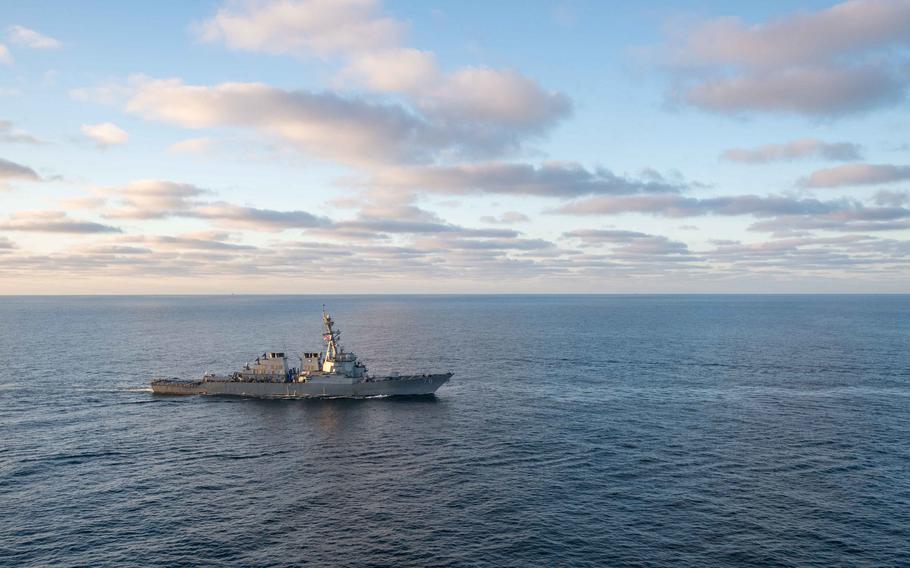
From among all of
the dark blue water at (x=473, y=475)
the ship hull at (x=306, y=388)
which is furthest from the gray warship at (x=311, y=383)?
the dark blue water at (x=473, y=475)

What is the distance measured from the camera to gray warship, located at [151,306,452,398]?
121375 millimetres

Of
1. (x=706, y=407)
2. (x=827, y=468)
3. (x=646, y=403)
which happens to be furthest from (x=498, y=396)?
(x=827, y=468)

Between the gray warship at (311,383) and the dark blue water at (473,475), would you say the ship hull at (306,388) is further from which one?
the dark blue water at (473,475)

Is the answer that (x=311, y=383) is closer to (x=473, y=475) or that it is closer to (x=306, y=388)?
(x=306, y=388)

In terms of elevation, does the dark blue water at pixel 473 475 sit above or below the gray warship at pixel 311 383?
below

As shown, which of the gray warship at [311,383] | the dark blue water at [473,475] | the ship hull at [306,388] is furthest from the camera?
the ship hull at [306,388]

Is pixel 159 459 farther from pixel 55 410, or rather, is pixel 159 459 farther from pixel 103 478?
pixel 55 410

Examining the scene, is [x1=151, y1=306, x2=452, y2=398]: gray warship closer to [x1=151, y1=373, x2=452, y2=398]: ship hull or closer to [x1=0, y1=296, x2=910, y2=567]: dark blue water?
[x1=151, y1=373, x2=452, y2=398]: ship hull

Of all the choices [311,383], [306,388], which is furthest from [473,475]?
[306,388]

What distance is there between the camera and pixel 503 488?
6606cm

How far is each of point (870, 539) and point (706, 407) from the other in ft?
167

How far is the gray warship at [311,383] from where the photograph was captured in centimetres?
12138

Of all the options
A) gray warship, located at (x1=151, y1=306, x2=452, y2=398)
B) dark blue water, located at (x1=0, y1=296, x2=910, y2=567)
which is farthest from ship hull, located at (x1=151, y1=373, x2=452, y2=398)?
dark blue water, located at (x1=0, y1=296, x2=910, y2=567)

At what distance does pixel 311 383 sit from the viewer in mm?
125938
